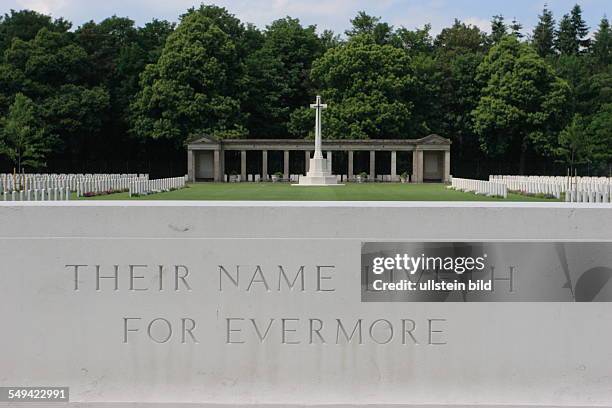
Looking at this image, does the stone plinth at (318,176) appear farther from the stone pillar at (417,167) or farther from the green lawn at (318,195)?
the green lawn at (318,195)

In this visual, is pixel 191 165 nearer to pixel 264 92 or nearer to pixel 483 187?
pixel 264 92

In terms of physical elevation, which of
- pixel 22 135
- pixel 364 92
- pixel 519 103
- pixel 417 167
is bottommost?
pixel 417 167

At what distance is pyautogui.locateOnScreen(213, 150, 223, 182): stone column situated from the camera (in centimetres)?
6253

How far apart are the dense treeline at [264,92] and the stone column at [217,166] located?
1.87 m

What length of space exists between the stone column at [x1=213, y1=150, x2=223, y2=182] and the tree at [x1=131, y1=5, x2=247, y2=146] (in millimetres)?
1567

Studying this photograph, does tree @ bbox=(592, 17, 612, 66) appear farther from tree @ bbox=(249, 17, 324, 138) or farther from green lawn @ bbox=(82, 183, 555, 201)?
green lawn @ bbox=(82, 183, 555, 201)

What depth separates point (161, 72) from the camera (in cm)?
6259

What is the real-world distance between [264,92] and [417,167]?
15816 mm

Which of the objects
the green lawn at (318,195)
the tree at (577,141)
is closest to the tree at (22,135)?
the green lawn at (318,195)

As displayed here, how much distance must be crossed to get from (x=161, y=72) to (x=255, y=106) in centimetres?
970

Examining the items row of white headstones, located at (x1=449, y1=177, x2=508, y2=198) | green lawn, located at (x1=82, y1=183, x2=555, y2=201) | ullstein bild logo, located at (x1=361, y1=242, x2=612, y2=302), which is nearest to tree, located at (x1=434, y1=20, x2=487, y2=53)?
row of white headstones, located at (x1=449, y1=177, x2=508, y2=198)

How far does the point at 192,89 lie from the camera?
6306 centimetres

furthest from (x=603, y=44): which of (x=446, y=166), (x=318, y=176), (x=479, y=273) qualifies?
(x=479, y=273)

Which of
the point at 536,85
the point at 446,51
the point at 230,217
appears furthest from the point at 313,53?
the point at 230,217
